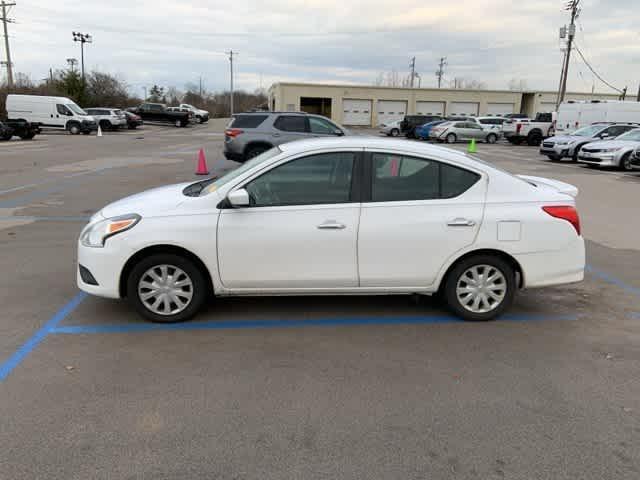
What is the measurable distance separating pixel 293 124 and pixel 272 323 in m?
10.9

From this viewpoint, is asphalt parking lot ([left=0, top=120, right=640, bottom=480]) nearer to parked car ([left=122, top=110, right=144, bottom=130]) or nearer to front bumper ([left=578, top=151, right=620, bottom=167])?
front bumper ([left=578, top=151, right=620, bottom=167])

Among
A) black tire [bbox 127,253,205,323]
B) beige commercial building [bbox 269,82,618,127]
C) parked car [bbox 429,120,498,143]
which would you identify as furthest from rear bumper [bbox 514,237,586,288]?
beige commercial building [bbox 269,82,618,127]

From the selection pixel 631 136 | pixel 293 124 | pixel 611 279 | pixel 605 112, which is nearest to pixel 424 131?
pixel 605 112

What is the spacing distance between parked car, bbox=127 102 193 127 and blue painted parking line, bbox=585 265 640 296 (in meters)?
49.4

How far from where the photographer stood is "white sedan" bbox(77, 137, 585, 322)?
4.43 m

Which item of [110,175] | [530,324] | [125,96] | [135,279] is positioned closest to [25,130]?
[110,175]

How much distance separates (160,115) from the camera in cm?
5172

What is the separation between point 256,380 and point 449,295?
2.01 meters

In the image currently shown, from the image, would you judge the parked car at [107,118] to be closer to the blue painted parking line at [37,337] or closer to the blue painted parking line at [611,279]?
the blue painted parking line at [37,337]

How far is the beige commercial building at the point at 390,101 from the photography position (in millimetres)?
56688

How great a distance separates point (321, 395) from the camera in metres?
3.53

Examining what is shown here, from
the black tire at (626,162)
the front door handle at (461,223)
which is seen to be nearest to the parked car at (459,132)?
the black tire at (626,162)

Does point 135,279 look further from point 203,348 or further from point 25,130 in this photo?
point 25,130

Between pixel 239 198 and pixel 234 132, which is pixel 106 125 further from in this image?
pixel 239 198
